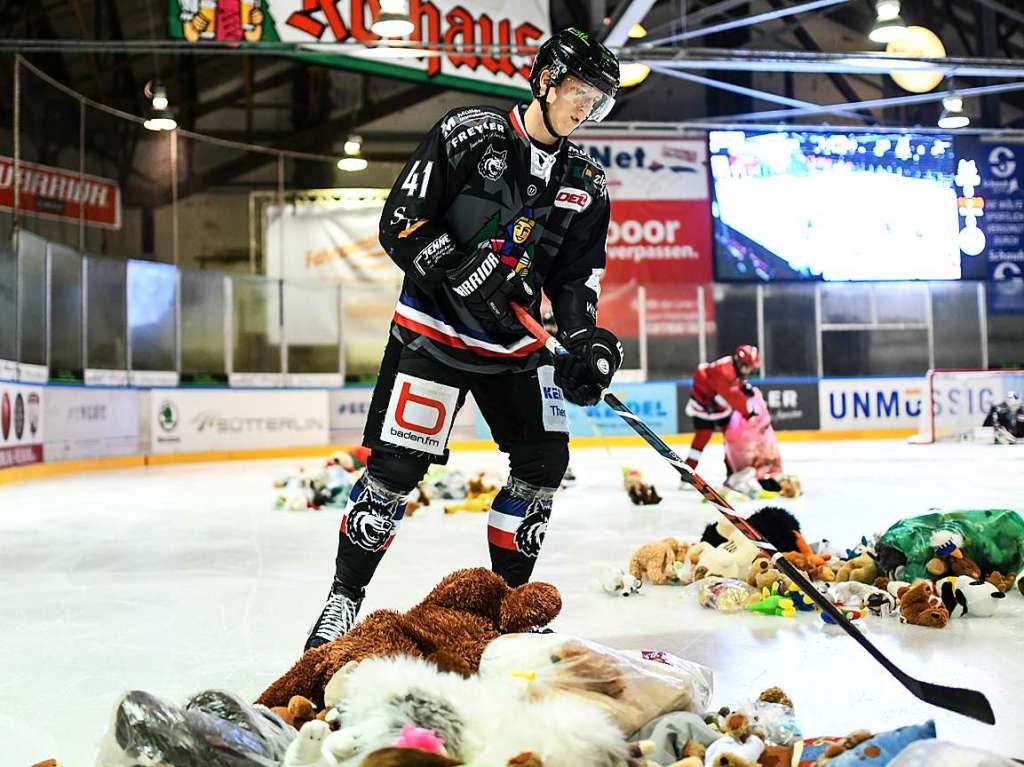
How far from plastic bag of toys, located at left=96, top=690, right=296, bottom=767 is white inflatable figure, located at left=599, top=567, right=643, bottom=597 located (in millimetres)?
1687

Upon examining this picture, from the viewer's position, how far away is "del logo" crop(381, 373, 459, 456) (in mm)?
2107

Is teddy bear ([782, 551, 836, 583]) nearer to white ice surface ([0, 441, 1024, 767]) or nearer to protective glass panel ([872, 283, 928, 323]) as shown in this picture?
white ice surface ([0, 441, 1024, 767])

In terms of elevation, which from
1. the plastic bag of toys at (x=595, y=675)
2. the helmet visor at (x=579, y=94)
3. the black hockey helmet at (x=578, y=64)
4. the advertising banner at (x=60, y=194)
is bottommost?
the plastic bag of toys at (x=595, y=675)

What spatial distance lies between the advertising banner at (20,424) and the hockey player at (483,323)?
6646mm

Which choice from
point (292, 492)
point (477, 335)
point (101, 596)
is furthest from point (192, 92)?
point (477, 335)

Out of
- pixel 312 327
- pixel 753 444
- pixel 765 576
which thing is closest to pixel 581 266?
pixel 765 576

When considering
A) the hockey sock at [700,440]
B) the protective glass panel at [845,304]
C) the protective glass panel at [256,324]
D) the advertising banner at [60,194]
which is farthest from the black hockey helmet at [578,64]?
the protective glass panel at [845,304]

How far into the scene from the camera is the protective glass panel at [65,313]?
8.85 metres

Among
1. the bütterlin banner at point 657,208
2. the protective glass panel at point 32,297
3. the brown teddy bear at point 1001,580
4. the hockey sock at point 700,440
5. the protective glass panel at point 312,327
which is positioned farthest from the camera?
the bütterlin banner at point 657,208

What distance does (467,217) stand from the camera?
2.15 m

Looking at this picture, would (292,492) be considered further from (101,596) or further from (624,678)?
(624,678)

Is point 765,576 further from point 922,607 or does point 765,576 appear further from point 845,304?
point 845,304

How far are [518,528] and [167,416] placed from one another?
360 inches

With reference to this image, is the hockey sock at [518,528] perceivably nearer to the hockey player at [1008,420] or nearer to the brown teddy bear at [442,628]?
the brown teddy bear at [442,628]
